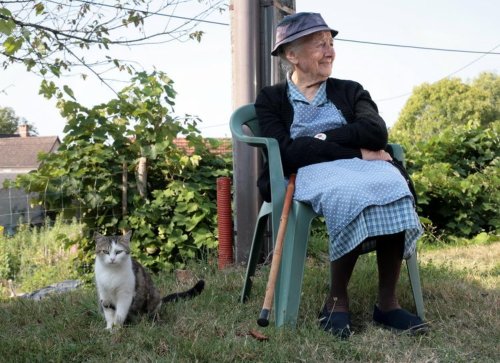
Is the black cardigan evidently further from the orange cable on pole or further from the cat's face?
the orange cable on pole

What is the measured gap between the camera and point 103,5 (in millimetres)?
3893

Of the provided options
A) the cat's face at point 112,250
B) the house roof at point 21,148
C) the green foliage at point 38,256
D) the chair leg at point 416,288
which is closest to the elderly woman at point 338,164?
the chair leg at point 416,288

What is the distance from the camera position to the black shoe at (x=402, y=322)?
2541 mm

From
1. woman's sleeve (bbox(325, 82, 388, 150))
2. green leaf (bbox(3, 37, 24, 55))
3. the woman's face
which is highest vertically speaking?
green leaf (bbox(3, 37, 24, 55))

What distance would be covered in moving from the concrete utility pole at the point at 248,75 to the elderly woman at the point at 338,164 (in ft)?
3.03

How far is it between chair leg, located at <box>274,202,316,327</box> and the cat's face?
0.68m

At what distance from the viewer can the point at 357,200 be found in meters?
2.41

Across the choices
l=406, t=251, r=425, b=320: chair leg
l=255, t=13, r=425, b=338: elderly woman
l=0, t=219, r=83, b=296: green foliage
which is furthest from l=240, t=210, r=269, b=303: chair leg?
l=0, t=219, r=83, b=296: green foliage

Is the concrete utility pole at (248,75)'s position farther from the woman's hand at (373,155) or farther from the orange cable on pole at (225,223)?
the woman's hand at (373,155)

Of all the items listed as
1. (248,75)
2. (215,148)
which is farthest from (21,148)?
(248,75)

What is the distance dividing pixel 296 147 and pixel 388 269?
0.65m

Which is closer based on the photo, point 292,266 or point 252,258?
point 292,266

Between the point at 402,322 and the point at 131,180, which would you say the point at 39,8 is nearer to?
the point at 131,180

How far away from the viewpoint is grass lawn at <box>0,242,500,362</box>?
7.23 feet
